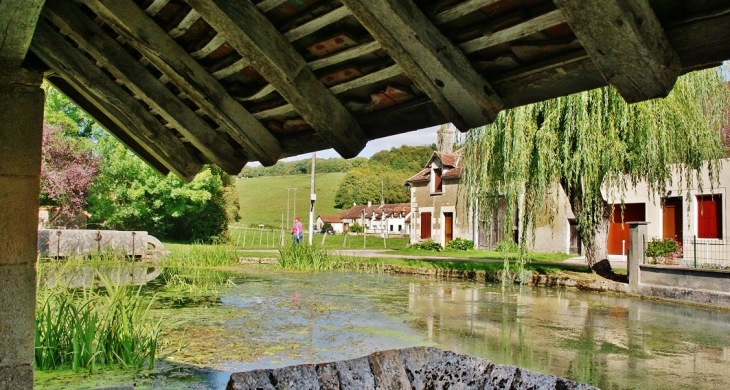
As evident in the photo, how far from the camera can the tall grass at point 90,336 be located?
4.10m

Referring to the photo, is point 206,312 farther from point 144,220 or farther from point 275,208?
point 275,208

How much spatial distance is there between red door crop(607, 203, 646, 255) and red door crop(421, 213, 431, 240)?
28.4ft

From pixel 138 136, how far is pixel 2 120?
87 cm

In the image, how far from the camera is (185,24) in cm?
218

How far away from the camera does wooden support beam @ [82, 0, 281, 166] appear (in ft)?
7.06

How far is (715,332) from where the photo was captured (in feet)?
24.0

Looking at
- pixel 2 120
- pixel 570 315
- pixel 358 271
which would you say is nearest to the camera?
pixel 2 120

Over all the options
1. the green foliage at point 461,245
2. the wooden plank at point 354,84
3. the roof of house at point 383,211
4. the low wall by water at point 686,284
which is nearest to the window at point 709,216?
the low wall by water at point 686,284

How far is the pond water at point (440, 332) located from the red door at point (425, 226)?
46.2 ft

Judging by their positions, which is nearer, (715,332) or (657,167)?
(715,332)

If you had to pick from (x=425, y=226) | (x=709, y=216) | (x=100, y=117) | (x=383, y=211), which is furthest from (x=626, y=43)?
(x=383, y=211)

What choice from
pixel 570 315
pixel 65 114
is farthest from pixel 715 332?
pixel 65 114

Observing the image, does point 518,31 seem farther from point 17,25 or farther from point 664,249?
point 664,249

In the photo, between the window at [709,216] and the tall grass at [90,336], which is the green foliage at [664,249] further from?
the tall grass at [90,336]
